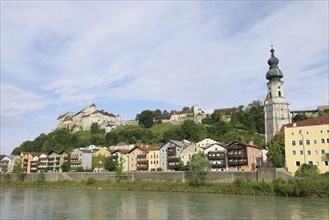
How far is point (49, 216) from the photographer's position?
2872 centimetres

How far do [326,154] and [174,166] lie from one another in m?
29.8

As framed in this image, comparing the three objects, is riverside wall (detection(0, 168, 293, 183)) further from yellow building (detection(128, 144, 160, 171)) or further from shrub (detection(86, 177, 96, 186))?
yellow building (detection(128, 144, 160, 171))

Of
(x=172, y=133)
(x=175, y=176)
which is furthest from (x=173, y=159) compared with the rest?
(x=172, y=133)

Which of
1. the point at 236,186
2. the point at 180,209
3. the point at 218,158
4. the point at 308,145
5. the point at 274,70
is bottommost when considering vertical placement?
the point at 180,209

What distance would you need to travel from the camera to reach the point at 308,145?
4588 cm

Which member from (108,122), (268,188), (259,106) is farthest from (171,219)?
(108,122)

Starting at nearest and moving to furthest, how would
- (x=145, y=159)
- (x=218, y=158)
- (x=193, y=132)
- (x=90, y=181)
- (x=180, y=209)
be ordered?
(x=180, y=209)
(x=90, y=181)
(x=218, y=158)
(x=145, y=159)
(x=193, y=132)

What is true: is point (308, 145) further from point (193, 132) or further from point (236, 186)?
point (193, 132)

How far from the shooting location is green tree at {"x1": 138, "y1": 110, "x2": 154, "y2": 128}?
126 meters

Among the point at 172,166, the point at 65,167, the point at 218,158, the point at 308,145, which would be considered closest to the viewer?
the point at 308,145

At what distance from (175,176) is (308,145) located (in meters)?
19.7

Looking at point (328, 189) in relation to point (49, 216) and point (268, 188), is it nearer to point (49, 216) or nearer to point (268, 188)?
point (268, 188)

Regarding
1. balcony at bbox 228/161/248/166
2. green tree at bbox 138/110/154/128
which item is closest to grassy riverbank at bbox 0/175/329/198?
balcony at bbox 228/161/248/166

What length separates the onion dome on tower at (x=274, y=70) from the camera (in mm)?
70250
